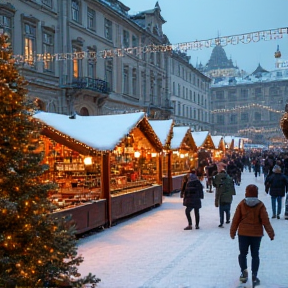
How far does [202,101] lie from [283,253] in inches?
2238

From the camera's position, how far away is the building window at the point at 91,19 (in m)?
29.2

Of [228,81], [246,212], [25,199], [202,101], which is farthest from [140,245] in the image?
[228,81]

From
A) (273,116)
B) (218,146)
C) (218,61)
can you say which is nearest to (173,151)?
(218,146)

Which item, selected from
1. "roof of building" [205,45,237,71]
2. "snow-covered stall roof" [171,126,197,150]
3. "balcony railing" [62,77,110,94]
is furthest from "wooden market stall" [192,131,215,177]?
"roof of building" [205,45,237,71]

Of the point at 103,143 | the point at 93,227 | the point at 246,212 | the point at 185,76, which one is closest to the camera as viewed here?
the point at 246,212

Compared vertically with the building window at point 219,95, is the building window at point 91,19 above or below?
below

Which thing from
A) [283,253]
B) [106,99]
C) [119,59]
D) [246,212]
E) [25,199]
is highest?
[119,59]

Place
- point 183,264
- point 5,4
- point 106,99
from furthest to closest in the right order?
point 106,99
point 5,4
point 183,264

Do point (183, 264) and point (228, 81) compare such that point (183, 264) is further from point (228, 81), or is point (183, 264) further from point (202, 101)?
point (228, 81)

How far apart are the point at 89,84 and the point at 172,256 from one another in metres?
19.7

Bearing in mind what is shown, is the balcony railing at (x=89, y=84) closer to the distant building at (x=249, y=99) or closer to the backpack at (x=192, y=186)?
the backpack at (x=192, y=186)

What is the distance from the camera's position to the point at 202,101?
64688 millimetres

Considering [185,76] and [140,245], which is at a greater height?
[185,76]

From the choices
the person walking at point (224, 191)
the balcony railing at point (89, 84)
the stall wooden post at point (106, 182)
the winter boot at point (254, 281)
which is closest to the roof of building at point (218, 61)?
the balcony railing at point (89, 84)
